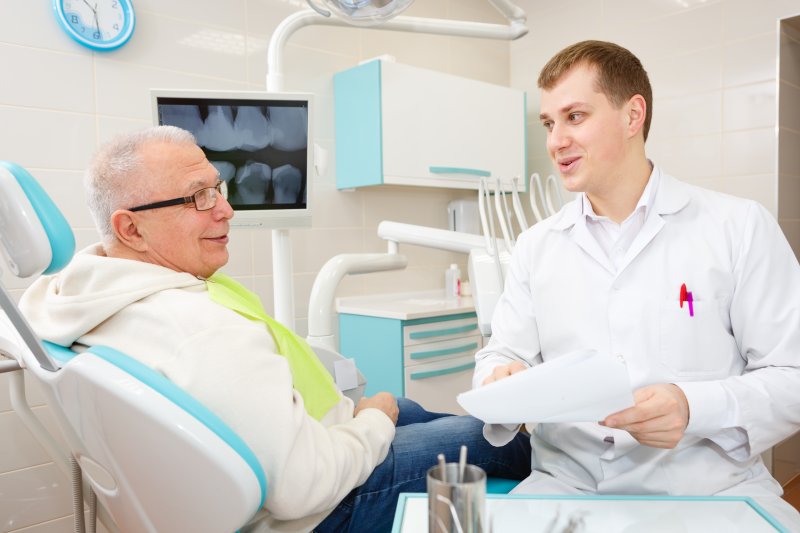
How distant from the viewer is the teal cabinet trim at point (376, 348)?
2811 millimetres

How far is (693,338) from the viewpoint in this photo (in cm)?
126

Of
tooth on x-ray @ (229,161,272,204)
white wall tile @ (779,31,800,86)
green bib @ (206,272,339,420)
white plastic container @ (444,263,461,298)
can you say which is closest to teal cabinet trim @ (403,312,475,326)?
white plastic container @ (444,263,461,298)

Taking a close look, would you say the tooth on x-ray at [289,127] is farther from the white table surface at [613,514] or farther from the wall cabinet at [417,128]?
the white table surface at [613,514]

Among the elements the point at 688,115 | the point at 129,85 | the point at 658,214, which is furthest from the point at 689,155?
the point at 129,85

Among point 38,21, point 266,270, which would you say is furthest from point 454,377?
point 38,21

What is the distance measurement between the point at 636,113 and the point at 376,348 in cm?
183

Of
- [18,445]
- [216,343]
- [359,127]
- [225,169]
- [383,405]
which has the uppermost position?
[359,127]

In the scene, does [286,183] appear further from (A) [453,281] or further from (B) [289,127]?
(A) [453,281]

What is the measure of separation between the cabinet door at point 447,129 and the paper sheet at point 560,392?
2.18m

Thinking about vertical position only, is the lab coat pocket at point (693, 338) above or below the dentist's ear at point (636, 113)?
below

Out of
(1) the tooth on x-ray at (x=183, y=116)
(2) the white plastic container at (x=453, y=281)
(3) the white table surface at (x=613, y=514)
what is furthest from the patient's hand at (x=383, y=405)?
(2) the white plastic container at (x=453, y=281)

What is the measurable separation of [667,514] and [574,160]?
78cm

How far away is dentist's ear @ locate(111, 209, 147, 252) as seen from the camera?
3.98 ft

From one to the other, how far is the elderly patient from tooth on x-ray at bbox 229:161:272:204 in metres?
0.49
